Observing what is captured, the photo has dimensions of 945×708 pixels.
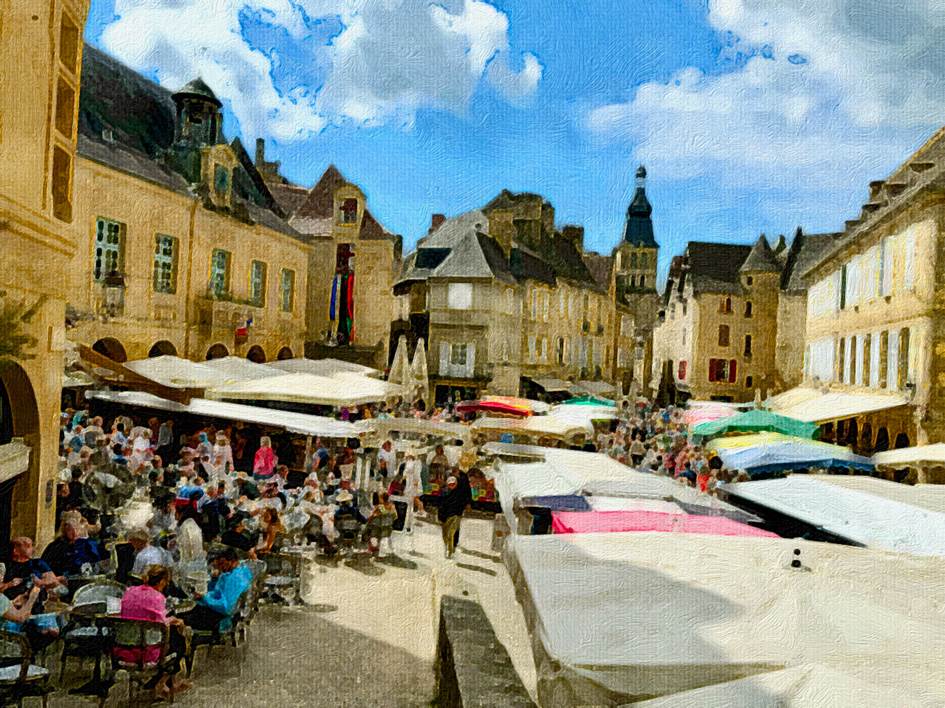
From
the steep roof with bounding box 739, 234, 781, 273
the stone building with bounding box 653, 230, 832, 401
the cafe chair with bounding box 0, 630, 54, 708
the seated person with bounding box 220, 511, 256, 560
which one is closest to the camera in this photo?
the cafe chair with bounding box 0, 630, 54, 708

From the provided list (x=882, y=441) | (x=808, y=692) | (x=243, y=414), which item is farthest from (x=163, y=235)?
(x=882, y=441)

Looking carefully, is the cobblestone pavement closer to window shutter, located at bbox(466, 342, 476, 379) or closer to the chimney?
window shutter, located at bbox(466, 342, 476, 379)

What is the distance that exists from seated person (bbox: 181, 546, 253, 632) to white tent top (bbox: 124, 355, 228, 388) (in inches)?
181

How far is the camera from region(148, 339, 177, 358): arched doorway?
1426cm

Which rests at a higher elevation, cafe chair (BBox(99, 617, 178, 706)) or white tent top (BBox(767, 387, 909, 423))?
white tent top (BBox(767, 387, 909, 423))

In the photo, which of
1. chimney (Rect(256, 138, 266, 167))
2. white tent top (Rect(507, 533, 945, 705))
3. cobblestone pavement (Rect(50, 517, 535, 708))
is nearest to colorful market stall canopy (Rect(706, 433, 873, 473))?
cobblestone pavement (Rect(50, 517, 535, 708))

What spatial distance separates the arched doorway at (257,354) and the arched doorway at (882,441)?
1382cm

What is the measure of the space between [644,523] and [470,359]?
23796 mm

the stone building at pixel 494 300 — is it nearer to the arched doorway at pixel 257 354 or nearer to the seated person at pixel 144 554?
the arched doorway at pixel 257 354

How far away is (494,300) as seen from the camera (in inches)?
1182

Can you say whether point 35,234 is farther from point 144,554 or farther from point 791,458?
point 791,458

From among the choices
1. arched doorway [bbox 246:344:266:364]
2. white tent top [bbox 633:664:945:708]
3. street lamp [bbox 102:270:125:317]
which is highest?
street lamp [bbox 102:270:125:317]

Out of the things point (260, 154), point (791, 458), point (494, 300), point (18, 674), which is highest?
point (260, 154)

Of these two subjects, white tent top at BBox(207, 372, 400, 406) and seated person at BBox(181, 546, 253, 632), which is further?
white tent top at BBox(207, 372, 400, 406)
